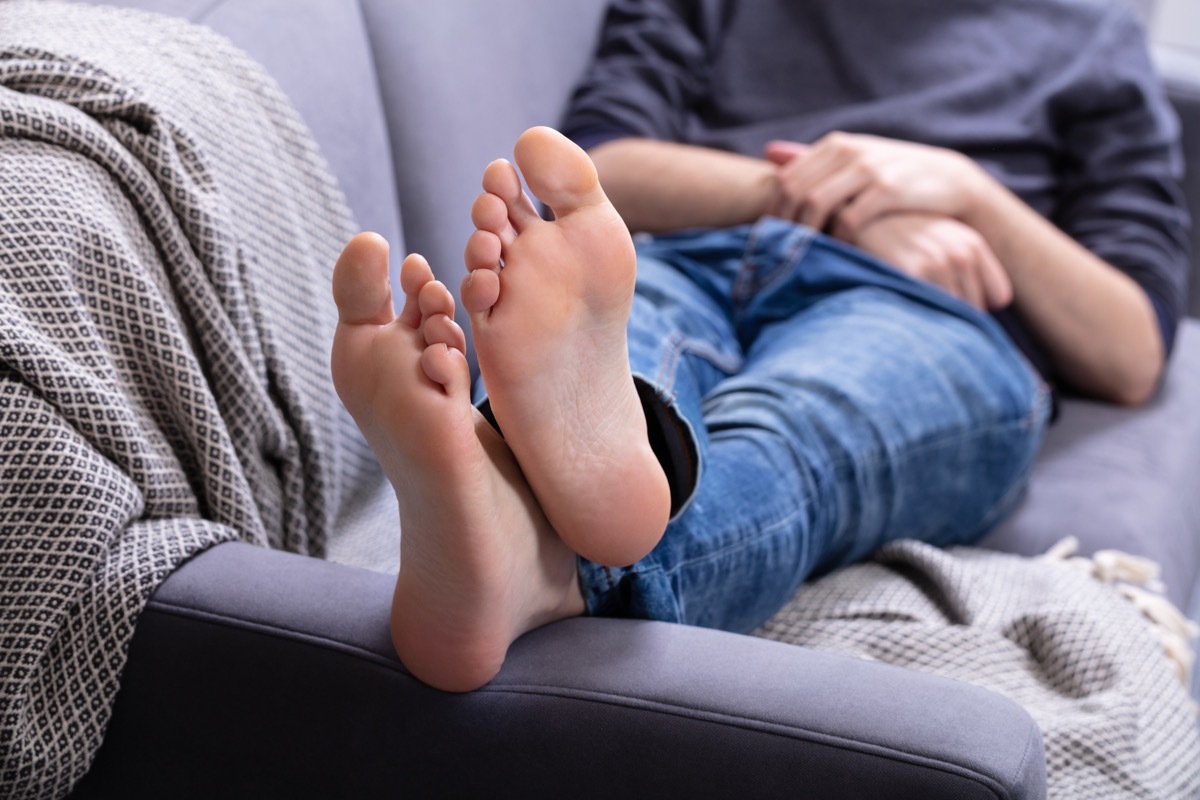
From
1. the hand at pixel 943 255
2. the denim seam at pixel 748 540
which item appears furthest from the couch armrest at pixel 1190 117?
the denim seam at pixel 748 540

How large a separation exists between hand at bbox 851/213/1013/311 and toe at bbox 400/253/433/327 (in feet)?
2.21

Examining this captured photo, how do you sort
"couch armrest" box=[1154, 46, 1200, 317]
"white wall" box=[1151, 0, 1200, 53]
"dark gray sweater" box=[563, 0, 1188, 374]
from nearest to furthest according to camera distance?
"dark gray sweater" box=[563, 0, 1188, 374], "couch armrest" box=[1154, 46, 1200, 317], "white wall" box=[1151, 0, 1200, 53]

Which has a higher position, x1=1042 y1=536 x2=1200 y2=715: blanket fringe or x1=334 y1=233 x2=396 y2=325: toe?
x1=334 y1=233 x2=396 y2=325: toe

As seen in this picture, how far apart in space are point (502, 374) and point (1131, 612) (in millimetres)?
573

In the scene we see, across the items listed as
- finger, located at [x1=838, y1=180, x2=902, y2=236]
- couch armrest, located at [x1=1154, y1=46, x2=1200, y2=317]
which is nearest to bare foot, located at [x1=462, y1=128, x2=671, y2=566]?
finger, located at [x1=838, y1=180, x2=902, y2=236]

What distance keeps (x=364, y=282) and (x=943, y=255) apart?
0.72 m

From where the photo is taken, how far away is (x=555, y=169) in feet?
1.85

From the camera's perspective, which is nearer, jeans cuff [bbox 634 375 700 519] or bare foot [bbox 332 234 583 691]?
bare foot [bbox 332 234 583 691]

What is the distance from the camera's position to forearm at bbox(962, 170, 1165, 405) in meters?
1.15

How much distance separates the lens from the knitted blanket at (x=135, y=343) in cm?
60

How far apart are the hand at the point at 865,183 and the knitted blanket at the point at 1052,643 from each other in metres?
0.39

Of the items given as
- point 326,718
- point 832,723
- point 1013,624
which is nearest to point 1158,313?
point 1013,624

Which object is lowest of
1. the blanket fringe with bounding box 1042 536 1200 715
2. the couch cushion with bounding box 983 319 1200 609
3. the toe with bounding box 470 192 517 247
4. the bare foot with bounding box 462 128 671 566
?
the couch cushion with bounding box 983 319 1200 609

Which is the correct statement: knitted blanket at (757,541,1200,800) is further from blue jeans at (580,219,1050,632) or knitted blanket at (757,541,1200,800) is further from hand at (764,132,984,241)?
hand at (764,132,984,241)
